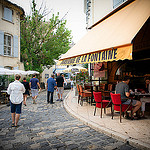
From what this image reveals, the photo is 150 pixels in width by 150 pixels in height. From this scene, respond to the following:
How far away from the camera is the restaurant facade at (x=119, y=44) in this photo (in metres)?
4.79

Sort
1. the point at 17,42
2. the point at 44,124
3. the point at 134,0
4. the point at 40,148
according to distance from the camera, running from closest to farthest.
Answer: the point at 40,148 → the point at 44,124 → the point at 134,0 → the point at 17,42

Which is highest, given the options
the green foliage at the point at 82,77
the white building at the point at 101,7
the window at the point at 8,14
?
the window at the point at 8,14

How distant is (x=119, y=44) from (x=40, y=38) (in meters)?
15.9

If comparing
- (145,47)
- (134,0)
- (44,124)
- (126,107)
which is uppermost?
(134,0)

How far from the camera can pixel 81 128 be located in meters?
5.18

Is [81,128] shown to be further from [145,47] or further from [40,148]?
[145,47]

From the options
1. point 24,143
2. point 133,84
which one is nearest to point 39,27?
point 133,84

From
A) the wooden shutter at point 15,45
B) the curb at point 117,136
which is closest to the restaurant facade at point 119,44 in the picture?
the curb at point 117,136

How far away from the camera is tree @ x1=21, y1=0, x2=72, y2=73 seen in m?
18.9

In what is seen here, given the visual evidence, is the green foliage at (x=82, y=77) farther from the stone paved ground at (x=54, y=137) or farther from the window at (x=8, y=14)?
the window at (x=8, y=14)

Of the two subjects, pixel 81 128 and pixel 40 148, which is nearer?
pixel 40 148

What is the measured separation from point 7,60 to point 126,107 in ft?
43.7

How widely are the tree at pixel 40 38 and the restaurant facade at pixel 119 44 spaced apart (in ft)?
32.0

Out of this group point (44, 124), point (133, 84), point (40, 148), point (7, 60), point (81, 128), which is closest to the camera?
point (40, 148)
